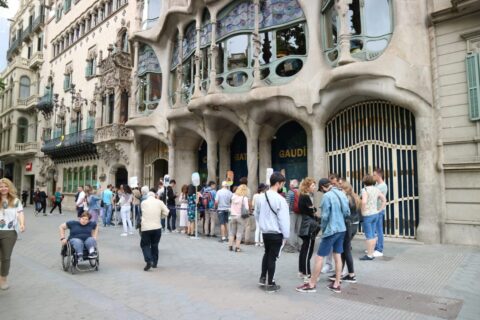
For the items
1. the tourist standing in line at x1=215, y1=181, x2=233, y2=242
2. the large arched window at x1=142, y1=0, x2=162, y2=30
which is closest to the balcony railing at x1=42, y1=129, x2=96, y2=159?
the large arched window at x1=142, y1=0, x2=162, y2=30

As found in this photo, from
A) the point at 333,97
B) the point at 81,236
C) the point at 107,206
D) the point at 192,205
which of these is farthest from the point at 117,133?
the point at 81,236

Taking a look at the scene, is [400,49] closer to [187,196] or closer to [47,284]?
[187,196]

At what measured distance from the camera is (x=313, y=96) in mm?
11922

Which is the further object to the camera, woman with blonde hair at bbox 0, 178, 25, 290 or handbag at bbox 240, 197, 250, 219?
handbag at bbox 240, 197, 250, 219

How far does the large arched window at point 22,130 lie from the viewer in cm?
3799

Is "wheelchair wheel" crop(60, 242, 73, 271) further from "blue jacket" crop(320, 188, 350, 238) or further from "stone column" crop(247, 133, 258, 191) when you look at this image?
"stone column" crop(247, 133, 258, 191)

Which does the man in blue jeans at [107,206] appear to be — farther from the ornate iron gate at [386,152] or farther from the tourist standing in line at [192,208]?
the ornate iron gate at [386,152]

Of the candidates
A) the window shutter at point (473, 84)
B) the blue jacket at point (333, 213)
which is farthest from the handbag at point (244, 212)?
the window shutter at point (473, 84)

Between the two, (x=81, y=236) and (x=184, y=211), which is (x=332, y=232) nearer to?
(x=81, y=236)

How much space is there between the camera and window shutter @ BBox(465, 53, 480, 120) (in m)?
9.34

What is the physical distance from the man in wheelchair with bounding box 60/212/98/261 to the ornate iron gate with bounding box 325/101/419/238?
8.10 metres

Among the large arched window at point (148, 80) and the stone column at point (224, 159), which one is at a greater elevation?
the large arched window at point (148, 80)

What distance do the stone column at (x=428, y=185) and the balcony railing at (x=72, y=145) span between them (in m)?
21.1

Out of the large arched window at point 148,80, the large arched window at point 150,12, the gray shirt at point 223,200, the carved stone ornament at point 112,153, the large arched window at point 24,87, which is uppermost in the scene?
the large arched window at point 24,87
